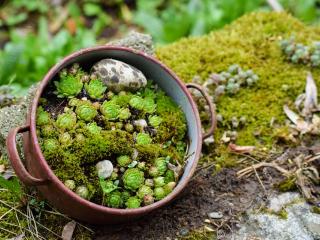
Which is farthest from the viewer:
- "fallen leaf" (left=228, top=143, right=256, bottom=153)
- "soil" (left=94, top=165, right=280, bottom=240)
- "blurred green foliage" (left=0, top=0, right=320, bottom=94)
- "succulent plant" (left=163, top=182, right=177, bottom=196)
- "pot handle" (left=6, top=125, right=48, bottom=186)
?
"blurred green foliage" (left=0, top=0, right=320, bottom=94)

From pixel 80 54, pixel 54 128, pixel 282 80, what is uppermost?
pixel 80 54

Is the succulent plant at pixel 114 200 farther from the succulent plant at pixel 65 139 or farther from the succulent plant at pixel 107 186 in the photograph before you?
the succulent plant at pixel 65 139

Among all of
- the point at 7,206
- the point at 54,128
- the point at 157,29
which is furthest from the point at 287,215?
the point at 157,29

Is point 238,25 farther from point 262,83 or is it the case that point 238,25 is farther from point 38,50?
point 38,50

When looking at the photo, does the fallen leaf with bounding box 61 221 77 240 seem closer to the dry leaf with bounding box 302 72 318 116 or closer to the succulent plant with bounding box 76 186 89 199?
the succulent plant with bounding box 76 186 89 199

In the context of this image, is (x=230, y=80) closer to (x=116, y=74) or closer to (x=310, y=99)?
(x=310, y=99)

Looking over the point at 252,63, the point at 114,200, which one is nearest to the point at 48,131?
the point at 114,200

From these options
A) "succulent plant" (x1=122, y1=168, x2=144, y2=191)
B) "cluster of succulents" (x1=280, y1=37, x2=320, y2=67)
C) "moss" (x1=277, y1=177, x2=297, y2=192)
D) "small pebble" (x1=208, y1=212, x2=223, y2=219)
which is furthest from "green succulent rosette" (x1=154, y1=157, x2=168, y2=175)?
"cluster of succulents" (x1=280, y1=37, x2=320, y2=67)
